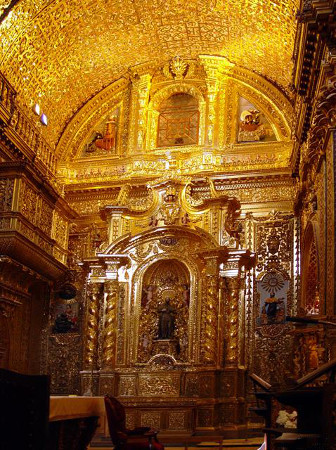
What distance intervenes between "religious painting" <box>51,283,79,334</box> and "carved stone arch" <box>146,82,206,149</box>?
485 centimetres

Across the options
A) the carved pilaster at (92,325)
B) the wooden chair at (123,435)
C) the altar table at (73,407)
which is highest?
the carved pilaster at (92,325)

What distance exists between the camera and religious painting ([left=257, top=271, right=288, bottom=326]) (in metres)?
16.8

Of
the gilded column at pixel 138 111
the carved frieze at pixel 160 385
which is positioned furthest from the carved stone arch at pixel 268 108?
the carved frieze at pixel 160 385

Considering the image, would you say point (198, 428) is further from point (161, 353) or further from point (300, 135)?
point (300, 135)

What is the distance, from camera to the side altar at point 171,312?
51.7 feet

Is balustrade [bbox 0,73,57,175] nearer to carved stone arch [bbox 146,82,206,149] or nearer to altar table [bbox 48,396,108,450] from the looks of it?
carved stone arch [bbox 146,82,206,149]

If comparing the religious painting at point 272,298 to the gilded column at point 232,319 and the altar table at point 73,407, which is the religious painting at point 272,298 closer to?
the gilded column at point 232,319

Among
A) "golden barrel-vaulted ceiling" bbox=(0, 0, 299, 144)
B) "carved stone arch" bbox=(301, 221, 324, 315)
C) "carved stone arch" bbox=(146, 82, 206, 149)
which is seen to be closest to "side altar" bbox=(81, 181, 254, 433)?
"carved stone arch" bbox=(301, 221, 324, 315)

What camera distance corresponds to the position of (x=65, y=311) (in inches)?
728

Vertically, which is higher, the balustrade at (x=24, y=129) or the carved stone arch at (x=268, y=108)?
the carved stone arch at (x=268, y=108)

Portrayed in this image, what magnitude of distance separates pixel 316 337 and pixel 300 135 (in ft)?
15.4

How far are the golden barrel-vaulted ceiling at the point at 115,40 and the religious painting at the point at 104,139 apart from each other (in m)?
0.95

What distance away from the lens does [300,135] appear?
14.7 m

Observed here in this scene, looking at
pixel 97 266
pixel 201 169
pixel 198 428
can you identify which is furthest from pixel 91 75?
pixel 198 428
